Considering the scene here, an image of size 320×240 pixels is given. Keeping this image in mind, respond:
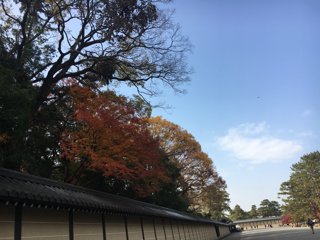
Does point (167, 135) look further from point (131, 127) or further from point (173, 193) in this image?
point (131, 127)

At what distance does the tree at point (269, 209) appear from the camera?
10294 cm

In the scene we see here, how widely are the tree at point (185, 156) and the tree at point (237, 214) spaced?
80.5 metres

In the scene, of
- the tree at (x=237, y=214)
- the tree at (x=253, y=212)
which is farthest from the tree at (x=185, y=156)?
the tree at (x=253, y=212)

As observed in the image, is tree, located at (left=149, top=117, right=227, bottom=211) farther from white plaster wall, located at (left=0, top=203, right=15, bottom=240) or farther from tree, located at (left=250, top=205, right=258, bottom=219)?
tree, located at (left=250, top=205, right=258, bottom=219)

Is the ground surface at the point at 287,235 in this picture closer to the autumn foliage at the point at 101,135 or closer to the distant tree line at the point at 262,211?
the autumn foliage at the point at 101,135

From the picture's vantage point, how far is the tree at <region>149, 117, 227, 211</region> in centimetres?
3203

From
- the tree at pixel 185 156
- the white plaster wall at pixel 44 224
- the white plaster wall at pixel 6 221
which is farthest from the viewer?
the tree at pixel 185 156

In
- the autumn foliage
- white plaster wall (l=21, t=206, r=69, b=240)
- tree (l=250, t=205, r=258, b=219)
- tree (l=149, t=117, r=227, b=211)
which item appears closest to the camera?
white plaster wall (l=21, t=206, r=69, b=240)

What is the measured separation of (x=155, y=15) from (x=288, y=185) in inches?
2621

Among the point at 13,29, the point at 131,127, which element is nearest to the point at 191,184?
the point at 131,127

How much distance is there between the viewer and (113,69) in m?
15.2

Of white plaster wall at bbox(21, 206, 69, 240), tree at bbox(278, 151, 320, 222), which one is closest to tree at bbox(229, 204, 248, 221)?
tree at bbox(278, 151, 320, 222)

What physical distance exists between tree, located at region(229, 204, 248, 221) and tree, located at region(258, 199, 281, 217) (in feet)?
26.4

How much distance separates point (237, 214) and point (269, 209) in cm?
1519
